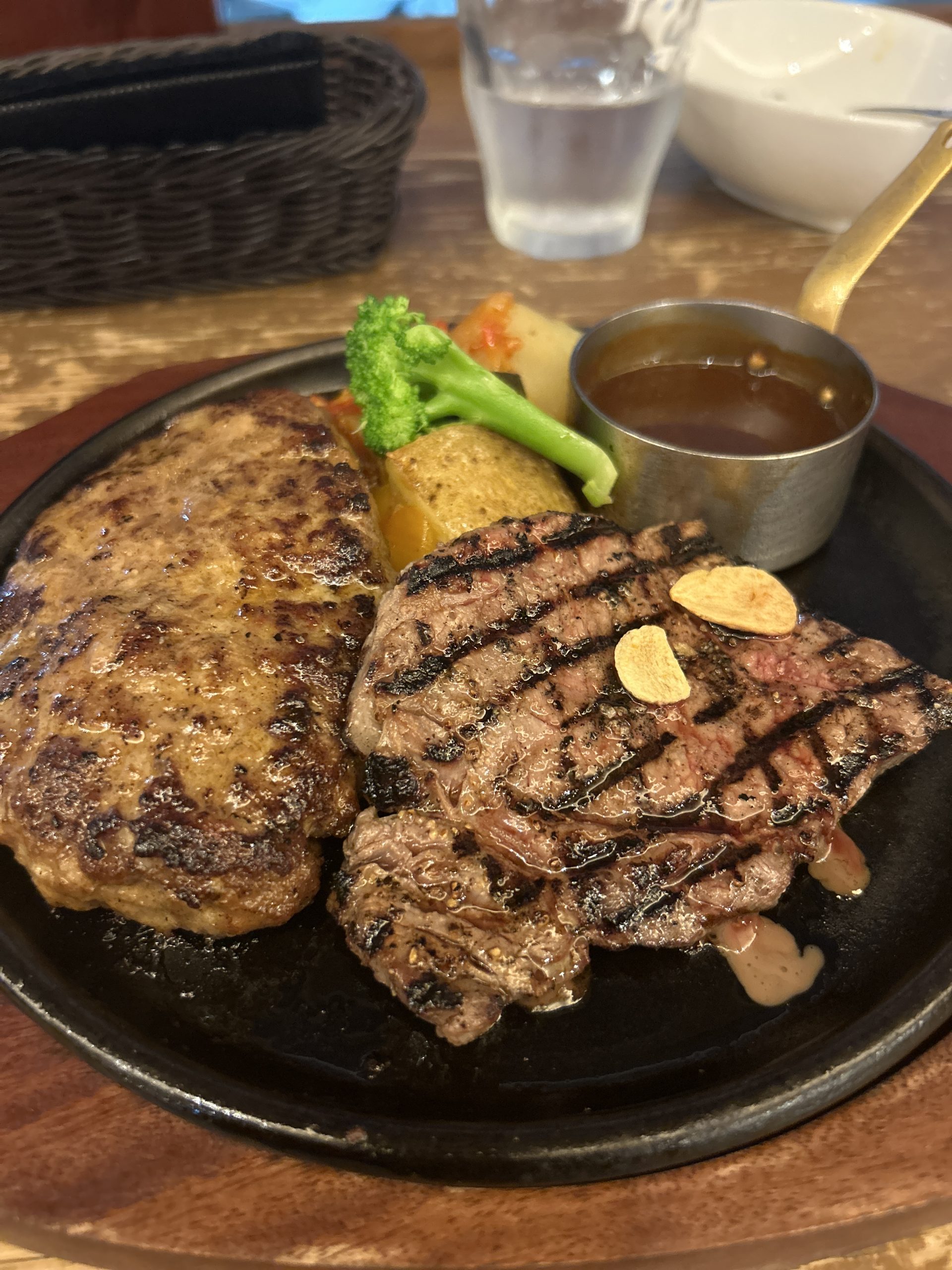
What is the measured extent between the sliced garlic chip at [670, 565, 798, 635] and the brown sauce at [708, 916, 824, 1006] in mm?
667

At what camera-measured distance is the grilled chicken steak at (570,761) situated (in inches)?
69.1

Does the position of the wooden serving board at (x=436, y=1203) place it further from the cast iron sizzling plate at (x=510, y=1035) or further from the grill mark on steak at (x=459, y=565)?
the grill mark on steak at (x=459, y=565)

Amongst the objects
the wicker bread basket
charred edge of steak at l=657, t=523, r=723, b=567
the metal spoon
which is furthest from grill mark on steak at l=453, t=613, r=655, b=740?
the metal spoon

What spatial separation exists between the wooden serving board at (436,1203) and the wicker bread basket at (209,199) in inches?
125

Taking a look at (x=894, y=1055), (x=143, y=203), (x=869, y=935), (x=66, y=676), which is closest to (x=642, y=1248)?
(x=894, y=1055)

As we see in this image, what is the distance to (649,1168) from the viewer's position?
152 centimetres

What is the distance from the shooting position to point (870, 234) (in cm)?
292

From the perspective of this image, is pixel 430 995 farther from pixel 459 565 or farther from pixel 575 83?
pixel 575 83

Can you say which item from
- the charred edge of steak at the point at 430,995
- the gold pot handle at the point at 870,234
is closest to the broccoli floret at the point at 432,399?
the gold pot handle at the point at 870,234

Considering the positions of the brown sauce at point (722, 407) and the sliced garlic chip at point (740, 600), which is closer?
the sliced garlic chip at point (740, 600)

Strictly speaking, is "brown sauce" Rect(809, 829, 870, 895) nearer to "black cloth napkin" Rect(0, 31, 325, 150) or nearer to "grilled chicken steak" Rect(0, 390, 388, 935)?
"grilled chicken steak" Rect(0, 390, 388, 935)

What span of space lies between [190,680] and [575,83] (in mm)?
3248

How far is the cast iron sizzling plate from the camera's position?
1510mm

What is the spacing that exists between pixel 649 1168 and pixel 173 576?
153 cm
